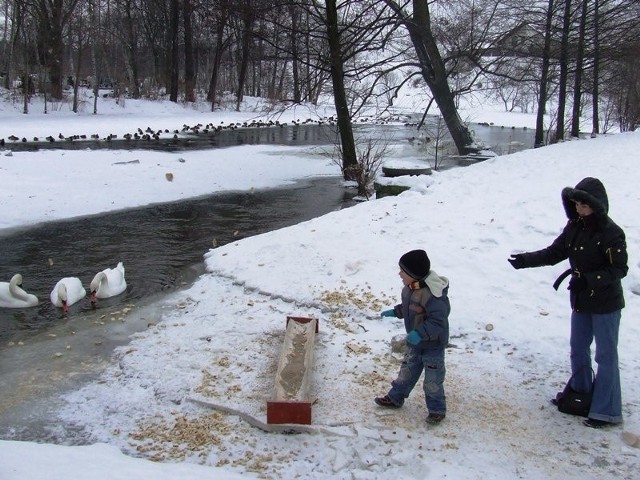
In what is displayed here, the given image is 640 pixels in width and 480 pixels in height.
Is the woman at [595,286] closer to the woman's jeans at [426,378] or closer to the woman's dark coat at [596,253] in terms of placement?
the woman's dark coat at [596,253]

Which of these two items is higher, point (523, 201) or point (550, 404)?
point (523, 201)

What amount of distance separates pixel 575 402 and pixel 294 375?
2.22m

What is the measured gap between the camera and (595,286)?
4.32 metres

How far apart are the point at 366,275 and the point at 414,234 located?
47.0 inches

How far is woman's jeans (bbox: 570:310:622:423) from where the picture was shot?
439 centimetres

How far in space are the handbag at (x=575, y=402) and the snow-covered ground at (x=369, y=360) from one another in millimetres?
88

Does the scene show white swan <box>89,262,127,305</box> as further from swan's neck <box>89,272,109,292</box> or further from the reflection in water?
the reflection in water

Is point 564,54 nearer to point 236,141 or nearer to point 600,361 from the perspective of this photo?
point 236,141

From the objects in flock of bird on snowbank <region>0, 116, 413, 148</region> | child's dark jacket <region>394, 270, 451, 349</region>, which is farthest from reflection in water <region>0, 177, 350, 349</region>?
flock of bird on snowbank <region>0, 116, 413, 148</region>

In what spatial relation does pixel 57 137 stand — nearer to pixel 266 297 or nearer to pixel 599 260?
pixel 266 297

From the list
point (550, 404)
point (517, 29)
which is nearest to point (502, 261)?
point (550, 404)

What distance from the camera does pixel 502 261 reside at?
730cm

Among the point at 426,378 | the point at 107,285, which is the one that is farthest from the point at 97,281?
the point at 426,378

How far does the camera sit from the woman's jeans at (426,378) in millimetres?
4508
